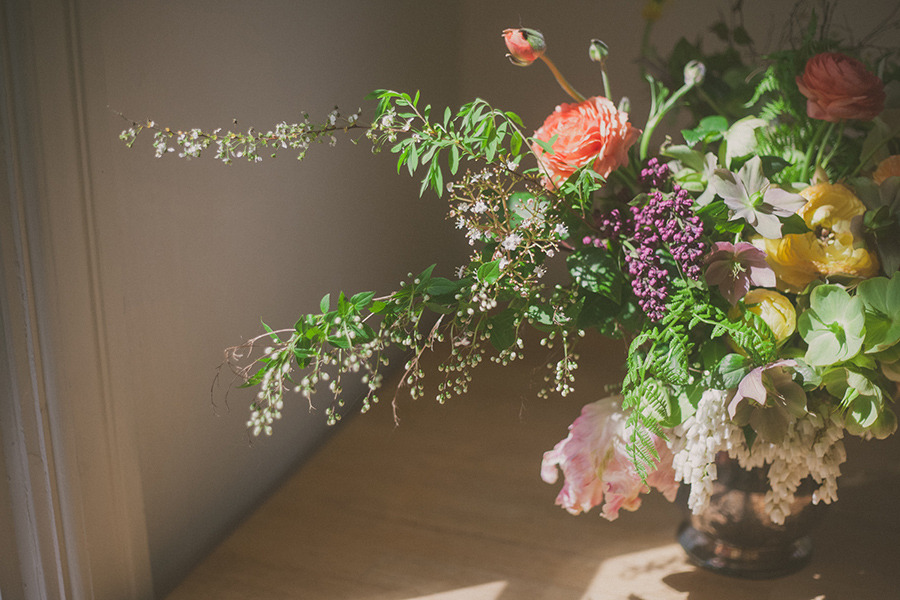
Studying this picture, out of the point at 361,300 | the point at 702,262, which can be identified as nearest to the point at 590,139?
the point at 702,262

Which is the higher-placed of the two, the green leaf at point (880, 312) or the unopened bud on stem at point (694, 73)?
the unopened bud on stem at point (694, 73)

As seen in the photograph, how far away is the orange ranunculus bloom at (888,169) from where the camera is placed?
71 centimetres

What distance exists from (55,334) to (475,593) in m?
0.50

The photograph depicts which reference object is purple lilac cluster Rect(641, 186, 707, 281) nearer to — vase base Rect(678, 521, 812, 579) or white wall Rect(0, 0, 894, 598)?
vase base Rect(678, 521, 812, 579)

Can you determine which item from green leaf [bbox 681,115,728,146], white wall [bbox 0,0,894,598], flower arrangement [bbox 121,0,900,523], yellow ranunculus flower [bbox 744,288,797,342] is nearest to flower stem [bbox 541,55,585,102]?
flower arrangement [bbox 121,0,900,523]

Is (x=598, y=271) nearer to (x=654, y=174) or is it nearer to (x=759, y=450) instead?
(x=654, y=174)

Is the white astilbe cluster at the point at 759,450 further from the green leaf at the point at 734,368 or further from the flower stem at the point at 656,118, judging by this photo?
the flower stem at the point at 656,118

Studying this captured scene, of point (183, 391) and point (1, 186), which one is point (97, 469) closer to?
point (183, 391)

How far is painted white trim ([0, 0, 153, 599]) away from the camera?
27.5 inches

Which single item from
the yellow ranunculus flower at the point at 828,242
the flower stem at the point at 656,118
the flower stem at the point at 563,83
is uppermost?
the flower stem at the point at 563,83

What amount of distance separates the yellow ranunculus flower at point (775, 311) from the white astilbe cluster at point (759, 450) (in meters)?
0.07

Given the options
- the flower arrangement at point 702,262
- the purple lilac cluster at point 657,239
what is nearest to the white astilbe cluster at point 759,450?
the flower arrangement at point 702,262

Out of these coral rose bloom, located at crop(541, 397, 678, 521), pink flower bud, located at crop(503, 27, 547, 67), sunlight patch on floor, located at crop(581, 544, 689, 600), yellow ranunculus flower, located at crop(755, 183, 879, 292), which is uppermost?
pink flower bud, located at crop(503, 27, 547, 67)

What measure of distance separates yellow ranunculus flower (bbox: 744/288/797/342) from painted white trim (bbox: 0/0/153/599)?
0.61 meters
